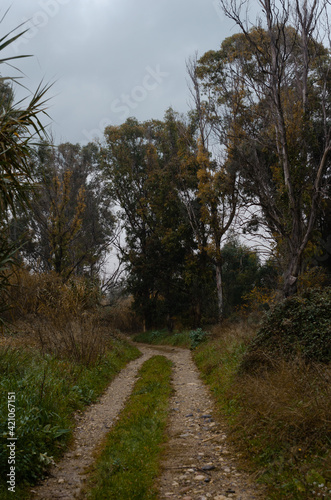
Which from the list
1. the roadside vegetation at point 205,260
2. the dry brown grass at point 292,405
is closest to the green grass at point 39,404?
the roadside vegetation at point 205,260

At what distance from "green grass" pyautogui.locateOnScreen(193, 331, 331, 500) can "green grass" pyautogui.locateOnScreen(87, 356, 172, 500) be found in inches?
43.8

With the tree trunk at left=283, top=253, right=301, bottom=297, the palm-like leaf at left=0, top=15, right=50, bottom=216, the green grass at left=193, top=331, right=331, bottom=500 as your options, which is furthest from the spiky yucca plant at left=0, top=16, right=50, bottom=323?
the tree trunk at left=283, top=253, right=301, bottom=297

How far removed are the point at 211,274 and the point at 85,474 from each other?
54.7ft

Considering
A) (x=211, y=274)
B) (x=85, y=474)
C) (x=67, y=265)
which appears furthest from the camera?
(x=67, y=265)

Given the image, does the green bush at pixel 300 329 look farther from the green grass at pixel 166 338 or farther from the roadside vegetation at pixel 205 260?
the green grass at pixel 166 338

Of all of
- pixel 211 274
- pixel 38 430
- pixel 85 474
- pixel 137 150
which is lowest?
pixel 85 474

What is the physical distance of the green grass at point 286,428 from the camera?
354cm

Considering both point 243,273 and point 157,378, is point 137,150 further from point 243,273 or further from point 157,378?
point 157,378

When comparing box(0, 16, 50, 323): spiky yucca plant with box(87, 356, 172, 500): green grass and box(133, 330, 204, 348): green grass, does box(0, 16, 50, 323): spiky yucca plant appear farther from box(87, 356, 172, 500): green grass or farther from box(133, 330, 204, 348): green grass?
box(133, 330, 204, 348): green grass

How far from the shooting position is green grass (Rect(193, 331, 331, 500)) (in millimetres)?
3539

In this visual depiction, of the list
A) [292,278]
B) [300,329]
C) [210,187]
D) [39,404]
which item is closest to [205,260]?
[210,187]

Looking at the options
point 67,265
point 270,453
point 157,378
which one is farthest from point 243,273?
point 270,453

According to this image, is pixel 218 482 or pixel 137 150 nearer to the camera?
pixel 218 482

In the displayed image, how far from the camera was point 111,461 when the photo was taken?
15.1 ft
